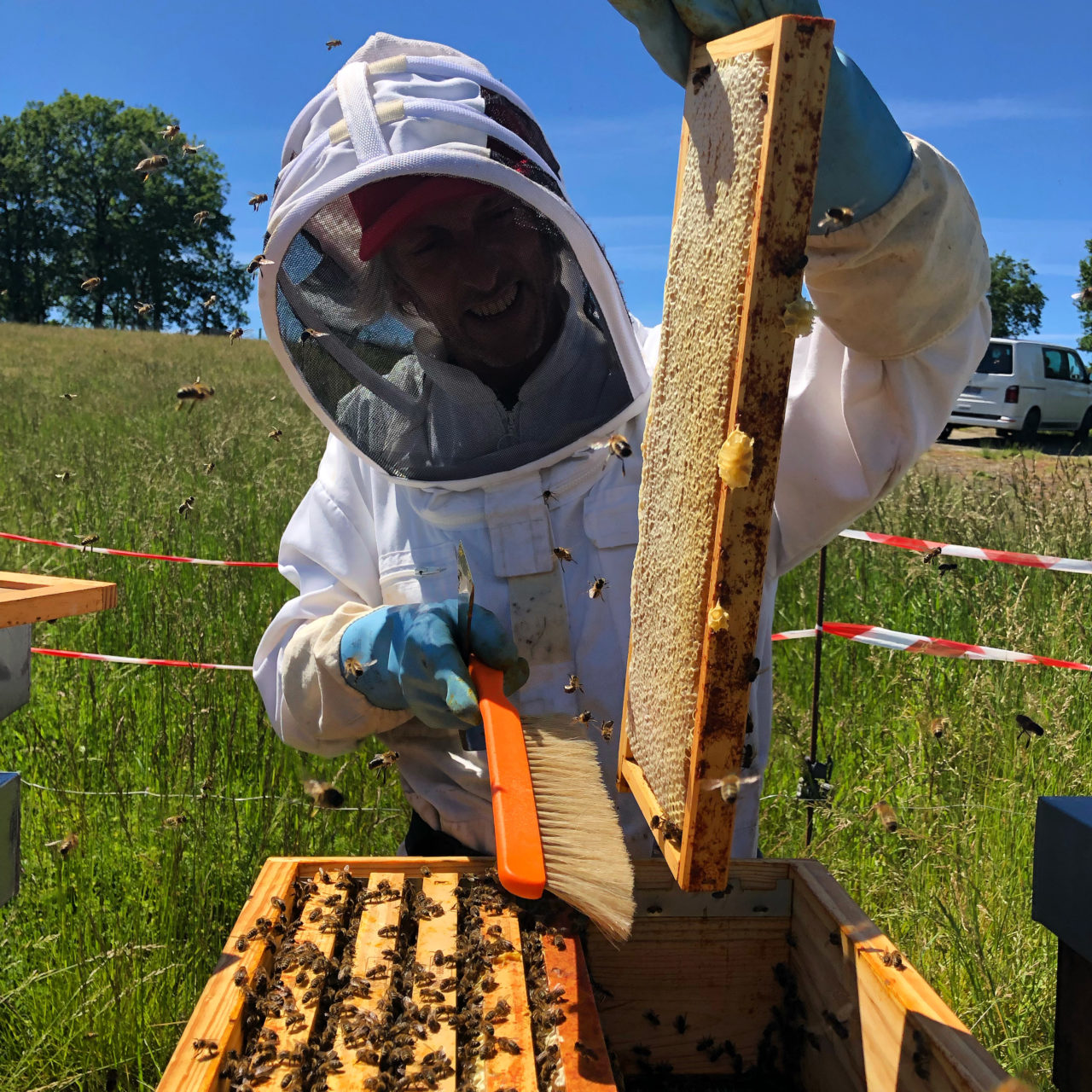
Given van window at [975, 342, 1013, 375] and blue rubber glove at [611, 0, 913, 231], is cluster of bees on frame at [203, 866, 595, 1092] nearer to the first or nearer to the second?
blue rubber glove at [611, 0, 913, 231]

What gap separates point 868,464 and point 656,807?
3.03 feet

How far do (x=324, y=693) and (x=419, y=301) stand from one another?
3.23ft

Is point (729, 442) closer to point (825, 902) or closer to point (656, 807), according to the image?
point (656, 807)

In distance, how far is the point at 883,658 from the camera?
3977 millimetres

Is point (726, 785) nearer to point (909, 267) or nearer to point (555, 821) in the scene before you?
point (555, 821)

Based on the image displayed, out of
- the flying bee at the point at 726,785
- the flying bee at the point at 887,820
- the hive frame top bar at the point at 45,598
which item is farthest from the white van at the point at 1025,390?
the hive frame top bar at the point at 45,598

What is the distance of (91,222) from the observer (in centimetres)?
4472

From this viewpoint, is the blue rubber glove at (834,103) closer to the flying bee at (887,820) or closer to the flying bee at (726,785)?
the flying bee at (726,785)

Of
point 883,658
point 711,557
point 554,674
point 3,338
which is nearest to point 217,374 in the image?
point 3,338

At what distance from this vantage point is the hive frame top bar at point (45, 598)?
1.30 metres

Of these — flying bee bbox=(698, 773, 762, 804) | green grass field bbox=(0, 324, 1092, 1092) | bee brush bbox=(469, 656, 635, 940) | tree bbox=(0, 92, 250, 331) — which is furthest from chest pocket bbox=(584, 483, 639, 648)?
tree bbox=(0, 92, 250, 331)

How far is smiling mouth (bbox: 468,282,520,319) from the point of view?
7.37ft

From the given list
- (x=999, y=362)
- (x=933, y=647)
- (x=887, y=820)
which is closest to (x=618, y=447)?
(x=887, y=820)

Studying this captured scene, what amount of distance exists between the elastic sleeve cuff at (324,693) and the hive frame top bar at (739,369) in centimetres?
97
